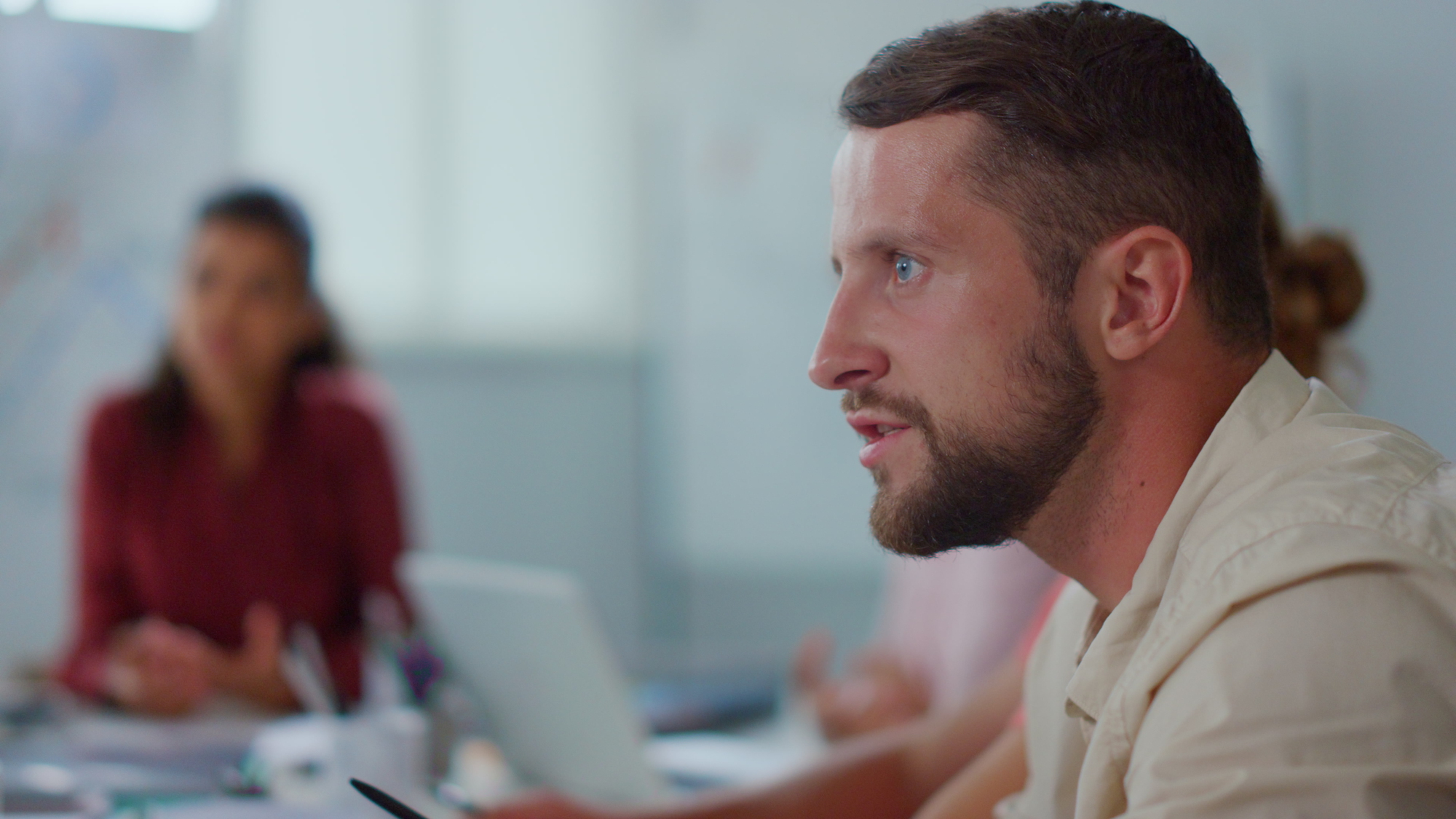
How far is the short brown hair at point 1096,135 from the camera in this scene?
76 centimetres

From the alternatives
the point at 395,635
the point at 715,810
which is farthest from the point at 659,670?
the point at 715,810

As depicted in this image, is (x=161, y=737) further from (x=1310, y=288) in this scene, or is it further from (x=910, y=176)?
(x=1310, y=288)

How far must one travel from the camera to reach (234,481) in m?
2.29

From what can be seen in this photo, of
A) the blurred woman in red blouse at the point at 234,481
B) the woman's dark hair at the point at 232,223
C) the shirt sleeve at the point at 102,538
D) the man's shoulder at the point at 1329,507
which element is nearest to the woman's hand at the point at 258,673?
the blurred woman in red blouse at the point at 234,481

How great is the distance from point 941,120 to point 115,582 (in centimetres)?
199

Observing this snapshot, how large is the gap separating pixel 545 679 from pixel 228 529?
118 cm

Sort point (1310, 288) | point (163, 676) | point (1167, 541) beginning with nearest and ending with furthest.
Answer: point (1167, 541)
point (1310, 288)
point (163, 676)

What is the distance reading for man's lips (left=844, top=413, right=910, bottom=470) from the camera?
816 mm

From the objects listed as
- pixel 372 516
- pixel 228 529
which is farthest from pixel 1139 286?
pixel 228 529

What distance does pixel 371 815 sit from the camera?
114cm

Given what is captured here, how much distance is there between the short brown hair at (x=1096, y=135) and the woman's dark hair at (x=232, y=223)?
1746 mm

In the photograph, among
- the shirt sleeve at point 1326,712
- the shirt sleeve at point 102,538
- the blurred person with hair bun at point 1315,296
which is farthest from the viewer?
the shirt sleeve at point 102,538

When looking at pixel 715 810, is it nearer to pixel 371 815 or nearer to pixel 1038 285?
pixel 371 815

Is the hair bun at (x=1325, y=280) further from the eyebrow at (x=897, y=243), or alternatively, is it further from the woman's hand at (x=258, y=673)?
the woman's hand at (x=258, y=673)
